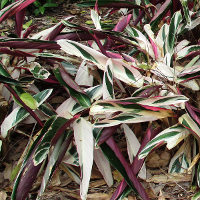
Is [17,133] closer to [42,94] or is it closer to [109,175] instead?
[42,94]

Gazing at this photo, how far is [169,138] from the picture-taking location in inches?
37.0

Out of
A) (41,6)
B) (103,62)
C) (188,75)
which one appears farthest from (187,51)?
(41,6)

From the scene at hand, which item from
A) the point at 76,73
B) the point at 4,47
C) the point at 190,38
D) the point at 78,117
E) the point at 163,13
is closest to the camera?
the point at 78,117

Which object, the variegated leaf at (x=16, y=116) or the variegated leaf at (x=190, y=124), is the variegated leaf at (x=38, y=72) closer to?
the variegated leaf at (x=16, y=116)

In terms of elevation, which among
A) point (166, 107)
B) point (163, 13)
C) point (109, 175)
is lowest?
point (109, 175)

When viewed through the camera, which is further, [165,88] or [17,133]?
[17,133]

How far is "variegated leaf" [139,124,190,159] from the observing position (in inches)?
35.8

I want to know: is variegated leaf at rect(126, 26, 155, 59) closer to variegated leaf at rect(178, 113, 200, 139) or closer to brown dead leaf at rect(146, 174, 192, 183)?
variegated leaf at rect(178, 113, 200, 139)

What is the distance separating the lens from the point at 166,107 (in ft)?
3.31

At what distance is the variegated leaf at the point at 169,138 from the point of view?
2.99 ft

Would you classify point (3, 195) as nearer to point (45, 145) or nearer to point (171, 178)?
point (45, 145)

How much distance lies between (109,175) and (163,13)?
0.66m

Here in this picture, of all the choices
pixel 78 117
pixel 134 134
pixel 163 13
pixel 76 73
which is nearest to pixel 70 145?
pixel 78 117

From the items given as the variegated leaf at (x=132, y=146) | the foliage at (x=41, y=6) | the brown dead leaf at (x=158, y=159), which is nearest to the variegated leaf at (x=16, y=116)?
the variegated leaf at (x=132, y=146)
